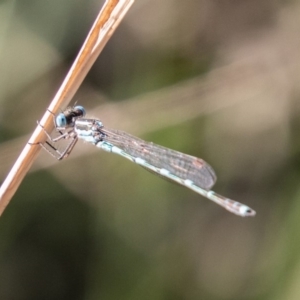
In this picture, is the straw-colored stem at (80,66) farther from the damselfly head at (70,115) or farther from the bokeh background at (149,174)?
the bokeh background at (149,174)

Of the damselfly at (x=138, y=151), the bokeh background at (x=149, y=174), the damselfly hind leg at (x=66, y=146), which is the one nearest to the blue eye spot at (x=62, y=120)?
the damselfly at (x=138, y=151)

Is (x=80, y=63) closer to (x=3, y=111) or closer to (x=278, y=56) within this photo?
(x=3, y=111)

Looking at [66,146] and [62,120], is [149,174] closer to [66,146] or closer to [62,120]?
[66,146]

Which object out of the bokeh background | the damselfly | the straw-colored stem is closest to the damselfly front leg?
the damselfly

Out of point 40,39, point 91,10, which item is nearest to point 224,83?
point 91,10

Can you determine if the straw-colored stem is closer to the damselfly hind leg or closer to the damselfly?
the damselfly

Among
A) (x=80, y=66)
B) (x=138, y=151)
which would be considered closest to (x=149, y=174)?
(x=138, y=151)
